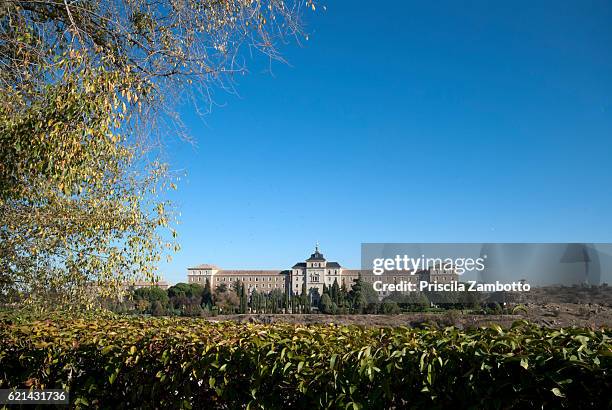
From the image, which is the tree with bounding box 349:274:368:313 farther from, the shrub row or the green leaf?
the green leaf

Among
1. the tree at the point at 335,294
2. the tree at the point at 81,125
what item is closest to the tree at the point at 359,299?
the tree at the point at 335,294

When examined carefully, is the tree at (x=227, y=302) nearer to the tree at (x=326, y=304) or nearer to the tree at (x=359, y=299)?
the tree at (x=326, y=304)

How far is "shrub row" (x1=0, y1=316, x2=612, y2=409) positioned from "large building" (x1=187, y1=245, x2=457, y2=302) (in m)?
71.4

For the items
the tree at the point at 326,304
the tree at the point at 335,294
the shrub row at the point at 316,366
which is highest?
the shrub row at the point at 316,366

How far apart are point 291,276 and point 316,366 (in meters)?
81.9

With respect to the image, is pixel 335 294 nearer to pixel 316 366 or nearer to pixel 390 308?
pixel 390 308

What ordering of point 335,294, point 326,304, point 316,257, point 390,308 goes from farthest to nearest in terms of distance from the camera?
point 316,257 → point 335,294 → point 326,304 → point 390,308

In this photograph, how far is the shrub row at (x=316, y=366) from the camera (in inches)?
74.2

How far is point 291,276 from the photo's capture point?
83438mm

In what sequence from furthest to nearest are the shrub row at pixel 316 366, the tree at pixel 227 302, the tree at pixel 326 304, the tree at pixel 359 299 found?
the tree at pixel 227 302 < the tree at pixel 326 304 < the tree at pixel 359 299 < the shrub row at pixel 316 366

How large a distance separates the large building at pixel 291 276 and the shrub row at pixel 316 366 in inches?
2812

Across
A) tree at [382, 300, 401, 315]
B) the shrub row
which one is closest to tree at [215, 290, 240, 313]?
tree at [382, 300, 401, 315]

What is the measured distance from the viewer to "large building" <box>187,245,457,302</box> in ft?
252

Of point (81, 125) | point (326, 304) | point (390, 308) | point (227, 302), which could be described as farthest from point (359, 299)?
point (81, 125)
